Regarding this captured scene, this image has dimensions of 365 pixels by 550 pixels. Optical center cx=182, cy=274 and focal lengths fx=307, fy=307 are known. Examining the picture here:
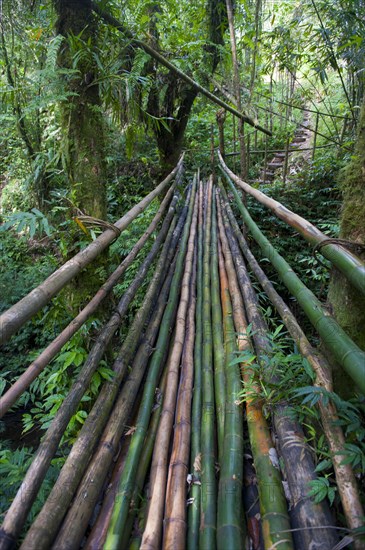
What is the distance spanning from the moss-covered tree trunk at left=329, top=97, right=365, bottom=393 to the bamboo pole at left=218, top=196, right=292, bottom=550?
0.32 metres

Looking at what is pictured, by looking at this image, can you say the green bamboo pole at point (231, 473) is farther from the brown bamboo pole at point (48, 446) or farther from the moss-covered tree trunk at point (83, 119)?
the moss-covered tree trunk at point (83, 119)

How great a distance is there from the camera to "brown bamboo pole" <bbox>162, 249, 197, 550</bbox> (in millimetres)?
932

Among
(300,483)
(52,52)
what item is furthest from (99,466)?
(52,52)

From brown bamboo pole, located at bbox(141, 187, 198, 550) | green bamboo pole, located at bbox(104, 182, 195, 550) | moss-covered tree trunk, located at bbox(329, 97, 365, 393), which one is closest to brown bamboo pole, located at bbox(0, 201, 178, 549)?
green bamboo pole, located at bbox(104, 182, 195, 550)

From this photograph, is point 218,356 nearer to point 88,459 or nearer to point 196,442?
point 196,442

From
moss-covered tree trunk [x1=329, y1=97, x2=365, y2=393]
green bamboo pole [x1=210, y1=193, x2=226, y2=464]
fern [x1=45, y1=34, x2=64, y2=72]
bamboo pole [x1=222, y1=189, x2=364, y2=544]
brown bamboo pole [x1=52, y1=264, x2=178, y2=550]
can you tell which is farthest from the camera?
fern [x1=45, y1=34, x2=64, y2=72]

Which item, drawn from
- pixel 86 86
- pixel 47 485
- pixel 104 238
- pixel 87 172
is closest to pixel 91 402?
pixel 47 485

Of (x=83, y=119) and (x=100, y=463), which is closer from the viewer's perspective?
(x=100, y=463)

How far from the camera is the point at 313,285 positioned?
3479 mm

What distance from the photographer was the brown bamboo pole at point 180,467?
93 cm

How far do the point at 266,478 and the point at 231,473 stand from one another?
4.7 inches

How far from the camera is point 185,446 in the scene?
1222 millimetres

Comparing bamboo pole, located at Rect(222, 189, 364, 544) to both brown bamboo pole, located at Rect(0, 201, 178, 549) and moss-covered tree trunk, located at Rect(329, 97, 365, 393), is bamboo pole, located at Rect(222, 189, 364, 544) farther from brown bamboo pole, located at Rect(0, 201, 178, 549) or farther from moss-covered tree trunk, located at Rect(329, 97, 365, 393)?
brown bamboo pole, located at Rect(0, 201, 178, 549)

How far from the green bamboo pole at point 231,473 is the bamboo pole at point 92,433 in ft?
1.39
